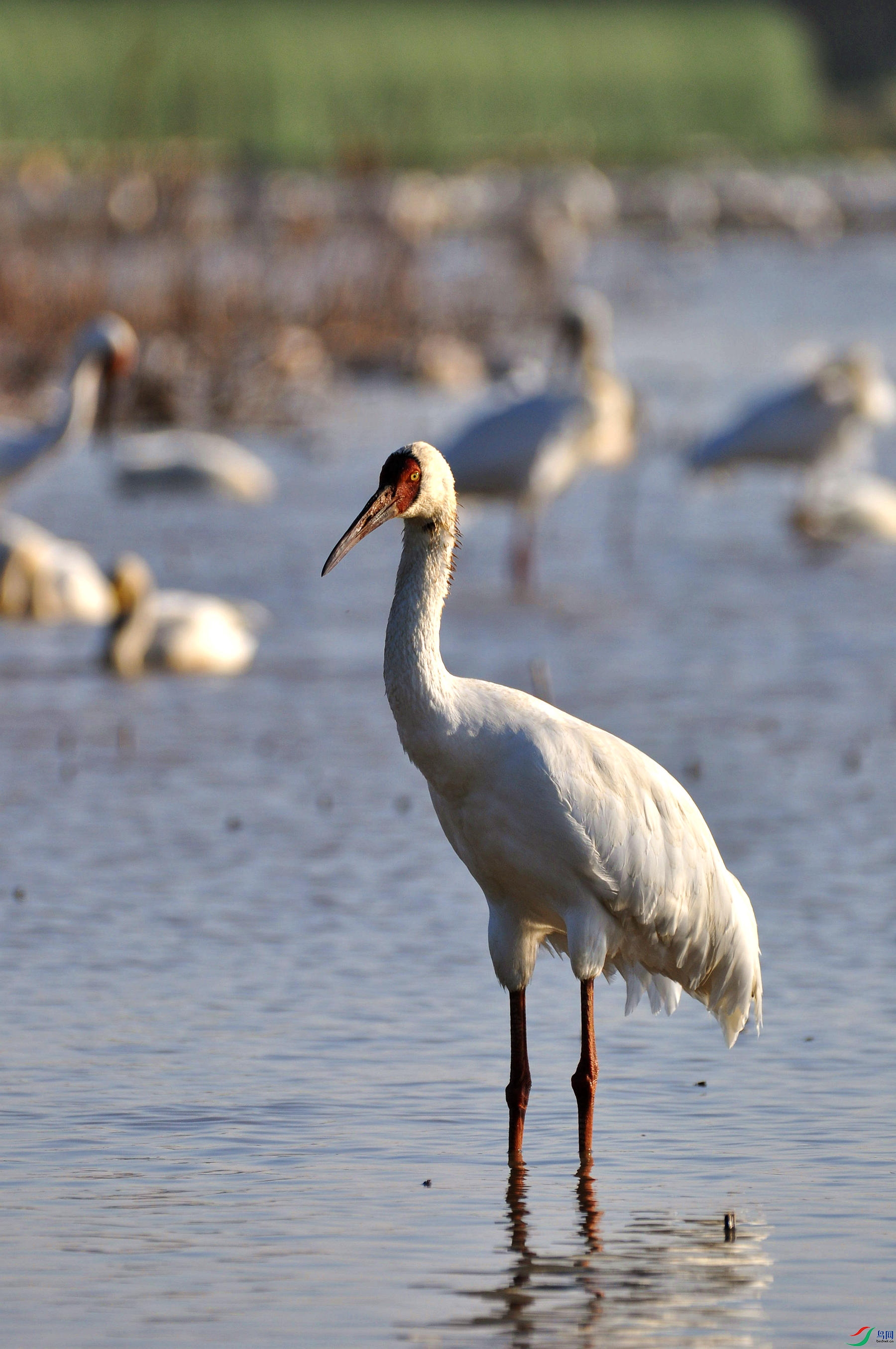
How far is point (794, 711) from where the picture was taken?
11.3 m

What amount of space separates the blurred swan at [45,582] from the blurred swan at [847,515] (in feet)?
16.1

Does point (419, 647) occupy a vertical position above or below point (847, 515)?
below

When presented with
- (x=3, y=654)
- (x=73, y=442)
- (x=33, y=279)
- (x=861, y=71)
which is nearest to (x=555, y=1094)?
(x=3, y=654)

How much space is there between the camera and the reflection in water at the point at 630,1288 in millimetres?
4777

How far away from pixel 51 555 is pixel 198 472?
4.38 metres

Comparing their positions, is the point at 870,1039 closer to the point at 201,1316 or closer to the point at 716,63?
the point at 201,1316

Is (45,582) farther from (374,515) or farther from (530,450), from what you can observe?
(374,515)

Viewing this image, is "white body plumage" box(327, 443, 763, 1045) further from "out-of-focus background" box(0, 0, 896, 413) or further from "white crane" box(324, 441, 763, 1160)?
"out-of-focus background" box(0, 0, 896, 413)

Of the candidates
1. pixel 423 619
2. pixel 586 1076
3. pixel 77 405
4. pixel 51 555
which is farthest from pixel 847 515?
pixel 423 619

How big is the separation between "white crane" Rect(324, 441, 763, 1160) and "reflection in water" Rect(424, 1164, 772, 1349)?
569 mm

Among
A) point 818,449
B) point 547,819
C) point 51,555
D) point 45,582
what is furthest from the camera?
point 818,449

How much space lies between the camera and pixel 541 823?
5645 millimetres

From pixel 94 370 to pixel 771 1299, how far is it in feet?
35.0

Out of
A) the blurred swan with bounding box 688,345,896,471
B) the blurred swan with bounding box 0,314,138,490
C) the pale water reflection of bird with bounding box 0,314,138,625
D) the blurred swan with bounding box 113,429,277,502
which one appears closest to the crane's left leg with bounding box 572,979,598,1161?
the pale water reflection of bird with bounding box 0,314,138,625
